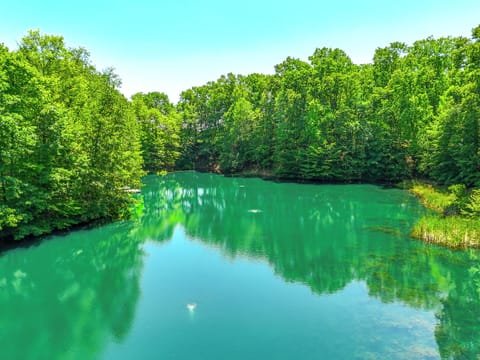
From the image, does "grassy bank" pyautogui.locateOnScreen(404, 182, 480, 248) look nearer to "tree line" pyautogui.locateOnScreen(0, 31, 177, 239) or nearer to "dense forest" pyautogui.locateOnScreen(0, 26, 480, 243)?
"dense forest" pyautogui.locateOnScreen(0, 26, 480, 243)

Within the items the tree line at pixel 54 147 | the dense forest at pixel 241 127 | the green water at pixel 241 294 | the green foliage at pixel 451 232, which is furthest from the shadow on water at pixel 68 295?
the green foliage at pixel 451 232

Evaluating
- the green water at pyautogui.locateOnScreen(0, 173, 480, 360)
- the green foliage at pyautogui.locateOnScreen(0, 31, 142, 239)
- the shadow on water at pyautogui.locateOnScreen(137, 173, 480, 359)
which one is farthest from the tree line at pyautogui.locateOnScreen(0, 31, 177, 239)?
the shadow on water at pyautogui.locateOnScreen(137, 173, 480, 359)

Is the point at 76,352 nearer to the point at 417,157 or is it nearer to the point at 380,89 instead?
the point at 417,157

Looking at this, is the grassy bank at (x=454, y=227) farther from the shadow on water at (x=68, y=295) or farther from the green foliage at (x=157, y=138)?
the green foliage at (x=157, y=138)

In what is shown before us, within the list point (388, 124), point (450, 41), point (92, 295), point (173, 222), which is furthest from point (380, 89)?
point (92, 295)

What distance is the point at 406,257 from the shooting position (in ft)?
52.5

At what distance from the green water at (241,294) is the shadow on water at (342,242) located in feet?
0.26

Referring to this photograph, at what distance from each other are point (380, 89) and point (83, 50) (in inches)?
1371

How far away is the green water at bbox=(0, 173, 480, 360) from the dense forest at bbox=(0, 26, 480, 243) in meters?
2.96

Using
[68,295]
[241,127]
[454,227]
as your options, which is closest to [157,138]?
[241,127]

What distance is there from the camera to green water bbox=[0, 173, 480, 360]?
916cm

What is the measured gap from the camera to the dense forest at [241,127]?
1781 centimetres

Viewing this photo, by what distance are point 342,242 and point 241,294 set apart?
8.73 metres

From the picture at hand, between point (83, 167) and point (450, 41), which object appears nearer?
point (83, 167)
